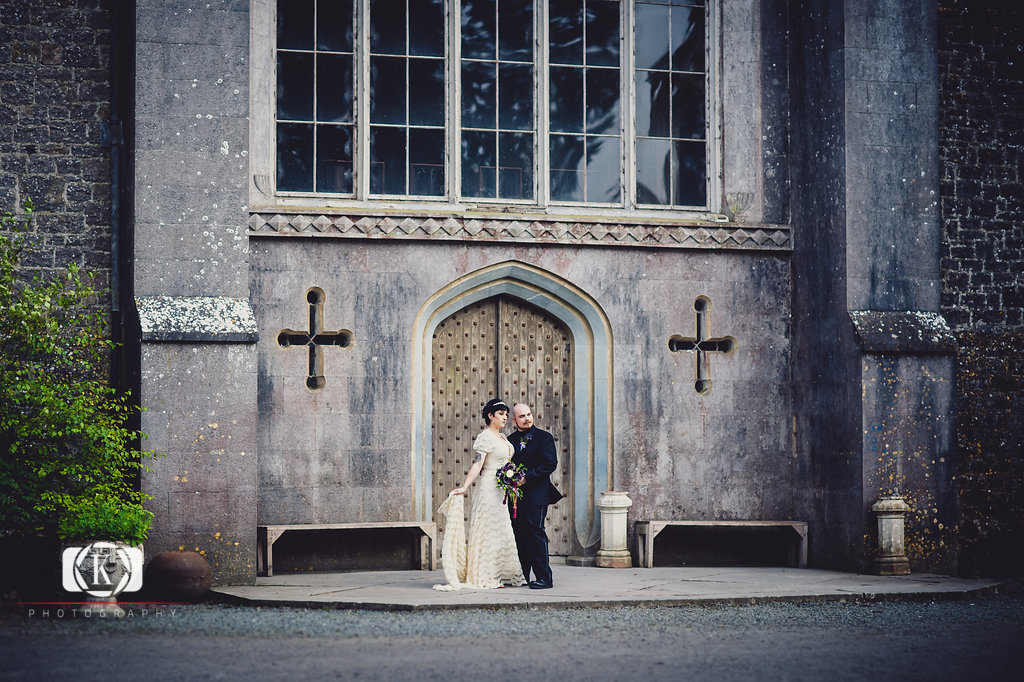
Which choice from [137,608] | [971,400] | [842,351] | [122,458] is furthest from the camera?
[971,400]

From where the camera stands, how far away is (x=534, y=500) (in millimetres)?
10812

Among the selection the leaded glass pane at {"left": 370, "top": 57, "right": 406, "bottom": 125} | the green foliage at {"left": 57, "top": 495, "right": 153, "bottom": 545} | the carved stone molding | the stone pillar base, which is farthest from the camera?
the leaded glass pane at {"left": 370, "top": 57, "right": 406, "bottom": 125}

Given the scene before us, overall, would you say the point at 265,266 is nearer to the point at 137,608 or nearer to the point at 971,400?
the point at 137,608

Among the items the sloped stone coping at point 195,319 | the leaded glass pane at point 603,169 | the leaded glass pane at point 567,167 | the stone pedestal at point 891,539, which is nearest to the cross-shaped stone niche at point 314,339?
the sloped stone coping at point 195,319

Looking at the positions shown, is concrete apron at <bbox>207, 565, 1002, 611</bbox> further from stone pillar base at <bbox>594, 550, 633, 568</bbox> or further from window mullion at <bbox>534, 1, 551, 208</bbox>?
window mullion at <bbox>534, 1, 551, 208</bbox>

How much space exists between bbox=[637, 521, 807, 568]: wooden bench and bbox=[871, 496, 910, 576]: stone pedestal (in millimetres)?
976

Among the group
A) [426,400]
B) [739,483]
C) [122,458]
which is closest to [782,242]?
[739,483]

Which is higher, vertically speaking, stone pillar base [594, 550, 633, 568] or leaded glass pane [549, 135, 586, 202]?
leaded glass pane [549, 135, 586, 202]

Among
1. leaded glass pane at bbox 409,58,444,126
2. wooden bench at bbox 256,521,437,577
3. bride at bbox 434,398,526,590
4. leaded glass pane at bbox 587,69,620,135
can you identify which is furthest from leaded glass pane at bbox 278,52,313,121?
wooden bench at bbox 256,521,437,577

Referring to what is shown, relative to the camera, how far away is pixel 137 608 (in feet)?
31.6

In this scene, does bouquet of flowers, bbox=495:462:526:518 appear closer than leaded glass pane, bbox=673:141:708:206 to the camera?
Yes

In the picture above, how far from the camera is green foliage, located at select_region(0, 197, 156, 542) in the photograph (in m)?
10.0

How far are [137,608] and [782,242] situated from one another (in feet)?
24.2

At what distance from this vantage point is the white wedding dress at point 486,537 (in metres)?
10.6
